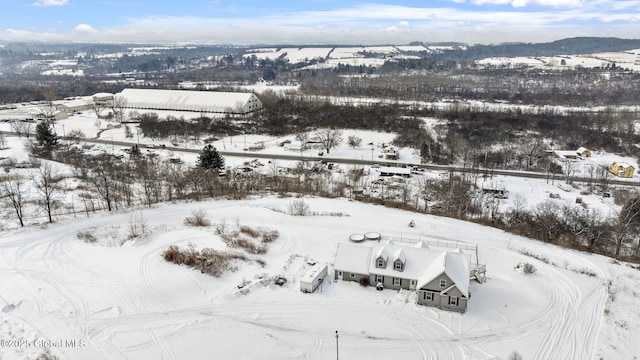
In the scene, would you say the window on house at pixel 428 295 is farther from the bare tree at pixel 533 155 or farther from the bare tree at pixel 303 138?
the bare tree at pixel 303 138

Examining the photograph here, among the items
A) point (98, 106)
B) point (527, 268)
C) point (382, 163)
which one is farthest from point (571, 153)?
point (98, 106)

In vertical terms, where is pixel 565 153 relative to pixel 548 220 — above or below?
above

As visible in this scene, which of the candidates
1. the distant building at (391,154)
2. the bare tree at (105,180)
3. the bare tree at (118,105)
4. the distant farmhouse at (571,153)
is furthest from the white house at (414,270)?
the bare tree at (118,105)

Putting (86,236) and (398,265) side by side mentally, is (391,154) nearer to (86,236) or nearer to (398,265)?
(398,265)

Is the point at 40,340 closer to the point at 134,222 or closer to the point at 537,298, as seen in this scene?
the point at 134,222

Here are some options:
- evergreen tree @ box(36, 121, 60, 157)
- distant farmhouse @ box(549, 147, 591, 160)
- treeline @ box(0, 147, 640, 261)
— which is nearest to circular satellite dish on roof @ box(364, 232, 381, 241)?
treeline @ box(0, 147, 640, 261)

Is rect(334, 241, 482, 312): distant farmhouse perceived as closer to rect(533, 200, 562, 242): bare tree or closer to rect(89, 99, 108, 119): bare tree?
rect(533, 200, 562, 242): bare tree
